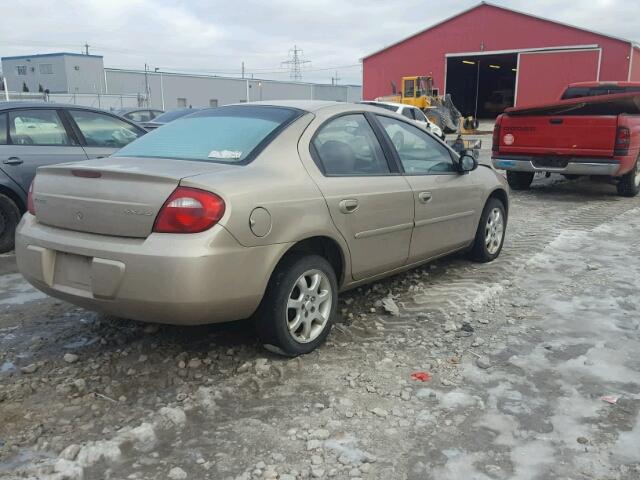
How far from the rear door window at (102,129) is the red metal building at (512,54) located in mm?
28328

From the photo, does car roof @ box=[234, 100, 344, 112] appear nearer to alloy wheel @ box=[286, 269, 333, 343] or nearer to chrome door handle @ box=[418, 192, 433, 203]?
chrome door handle @ box=[418, 192, 433, 203]

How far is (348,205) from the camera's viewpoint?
12.3 feet

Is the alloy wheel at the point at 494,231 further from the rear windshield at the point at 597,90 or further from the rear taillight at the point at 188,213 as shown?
the rear windshield at the point at 597,90

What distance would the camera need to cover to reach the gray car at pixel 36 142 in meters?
5.93

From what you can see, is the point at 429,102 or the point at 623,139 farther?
the point at 429,102

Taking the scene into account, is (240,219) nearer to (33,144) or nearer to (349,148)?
(349,148)

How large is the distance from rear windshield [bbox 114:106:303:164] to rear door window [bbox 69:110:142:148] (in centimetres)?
286

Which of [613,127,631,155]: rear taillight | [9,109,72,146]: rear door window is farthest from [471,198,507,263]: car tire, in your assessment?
[9,109,72,146]: rear door window

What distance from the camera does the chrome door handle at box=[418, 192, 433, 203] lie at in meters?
4.43

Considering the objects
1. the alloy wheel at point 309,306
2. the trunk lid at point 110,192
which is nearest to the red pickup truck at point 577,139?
the alloy wheel at point 309,306

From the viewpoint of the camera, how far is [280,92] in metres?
63.8

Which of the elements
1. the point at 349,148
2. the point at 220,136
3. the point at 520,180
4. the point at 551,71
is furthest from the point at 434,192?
the point at 551,71

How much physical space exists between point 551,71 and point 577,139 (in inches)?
992

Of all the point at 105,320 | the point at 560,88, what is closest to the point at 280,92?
the point at 560,88
